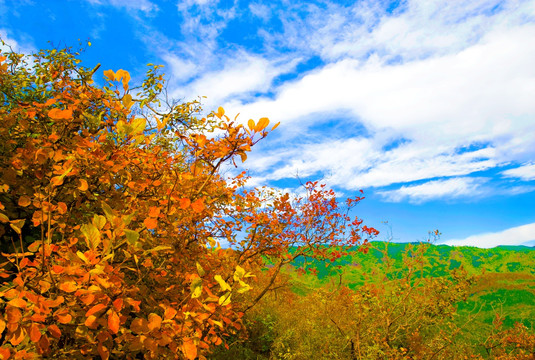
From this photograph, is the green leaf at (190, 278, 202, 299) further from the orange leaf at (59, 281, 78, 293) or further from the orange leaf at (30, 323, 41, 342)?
the orange leaf at (30, 323, 41, 342)

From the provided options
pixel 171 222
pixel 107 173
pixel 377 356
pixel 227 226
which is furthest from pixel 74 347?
pixel 377 356

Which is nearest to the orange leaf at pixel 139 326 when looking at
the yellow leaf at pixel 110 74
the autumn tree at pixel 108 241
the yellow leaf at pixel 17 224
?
the autumn tree at pixel 108 241

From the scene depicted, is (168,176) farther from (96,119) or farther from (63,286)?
(63,286)

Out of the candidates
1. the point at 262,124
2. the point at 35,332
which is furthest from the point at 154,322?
the point at 262,124

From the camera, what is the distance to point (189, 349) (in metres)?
1.72

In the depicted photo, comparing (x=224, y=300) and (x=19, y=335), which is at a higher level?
(x=224, y=300)

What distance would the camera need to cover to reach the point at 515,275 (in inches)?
688

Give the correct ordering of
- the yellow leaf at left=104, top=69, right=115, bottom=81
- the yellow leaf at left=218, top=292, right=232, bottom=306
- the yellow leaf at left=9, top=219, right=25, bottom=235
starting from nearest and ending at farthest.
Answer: the yellow leaf at left=218, top=292, right=232, bottom=306 → the yellow leaf at left=9, top=219, right=25, bottom=235 → the yellow leaf at left=104, top=69, right=115, bottom=81

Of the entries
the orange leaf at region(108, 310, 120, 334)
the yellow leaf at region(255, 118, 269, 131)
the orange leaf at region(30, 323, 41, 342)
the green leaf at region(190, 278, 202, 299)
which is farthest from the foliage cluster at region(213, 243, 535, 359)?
the orange leaf at region(30, 323, 41, 342)

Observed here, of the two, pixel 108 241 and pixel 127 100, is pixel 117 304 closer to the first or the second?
pixel 108 241

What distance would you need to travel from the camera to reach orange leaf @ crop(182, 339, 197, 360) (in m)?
1.70

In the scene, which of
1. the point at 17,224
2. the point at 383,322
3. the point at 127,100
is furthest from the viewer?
the point at 383,322

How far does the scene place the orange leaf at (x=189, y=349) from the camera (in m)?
1.70

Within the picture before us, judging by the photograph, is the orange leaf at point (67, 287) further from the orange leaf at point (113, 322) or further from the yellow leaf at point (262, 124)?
the yellow leaf at point (262, 124)
